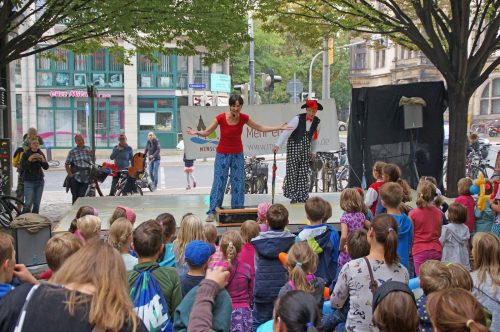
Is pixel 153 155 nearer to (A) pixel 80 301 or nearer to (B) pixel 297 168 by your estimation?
(B) pixel 297 168

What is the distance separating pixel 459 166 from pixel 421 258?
6.75 m

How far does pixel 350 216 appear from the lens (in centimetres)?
592

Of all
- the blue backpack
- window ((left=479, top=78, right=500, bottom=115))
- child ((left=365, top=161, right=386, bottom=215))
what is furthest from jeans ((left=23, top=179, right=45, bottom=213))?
window ((left=479, top=78, right=500, bottom=115))

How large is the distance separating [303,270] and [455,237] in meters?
2.99

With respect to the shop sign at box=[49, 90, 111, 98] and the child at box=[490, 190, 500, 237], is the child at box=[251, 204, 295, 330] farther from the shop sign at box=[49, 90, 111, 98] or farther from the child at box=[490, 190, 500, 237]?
the shop sign at box=[49, 90, 111, 98]

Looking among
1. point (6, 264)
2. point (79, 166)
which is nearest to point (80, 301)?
point (6, 264)

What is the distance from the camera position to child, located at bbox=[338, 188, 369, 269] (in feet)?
19.2

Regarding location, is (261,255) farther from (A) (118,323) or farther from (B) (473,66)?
(B) (473,66)

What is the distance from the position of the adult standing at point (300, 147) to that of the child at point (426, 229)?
3841 millimetres

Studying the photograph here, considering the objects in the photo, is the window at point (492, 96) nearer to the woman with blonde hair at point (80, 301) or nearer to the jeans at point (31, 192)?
the jeans at point (31, 192)

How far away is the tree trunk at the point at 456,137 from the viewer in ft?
40.5

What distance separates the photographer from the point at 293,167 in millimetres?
10688

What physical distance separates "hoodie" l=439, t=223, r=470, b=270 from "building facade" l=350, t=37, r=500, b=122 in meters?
40.8

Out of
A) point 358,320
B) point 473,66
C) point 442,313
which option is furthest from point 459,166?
point 442,313
